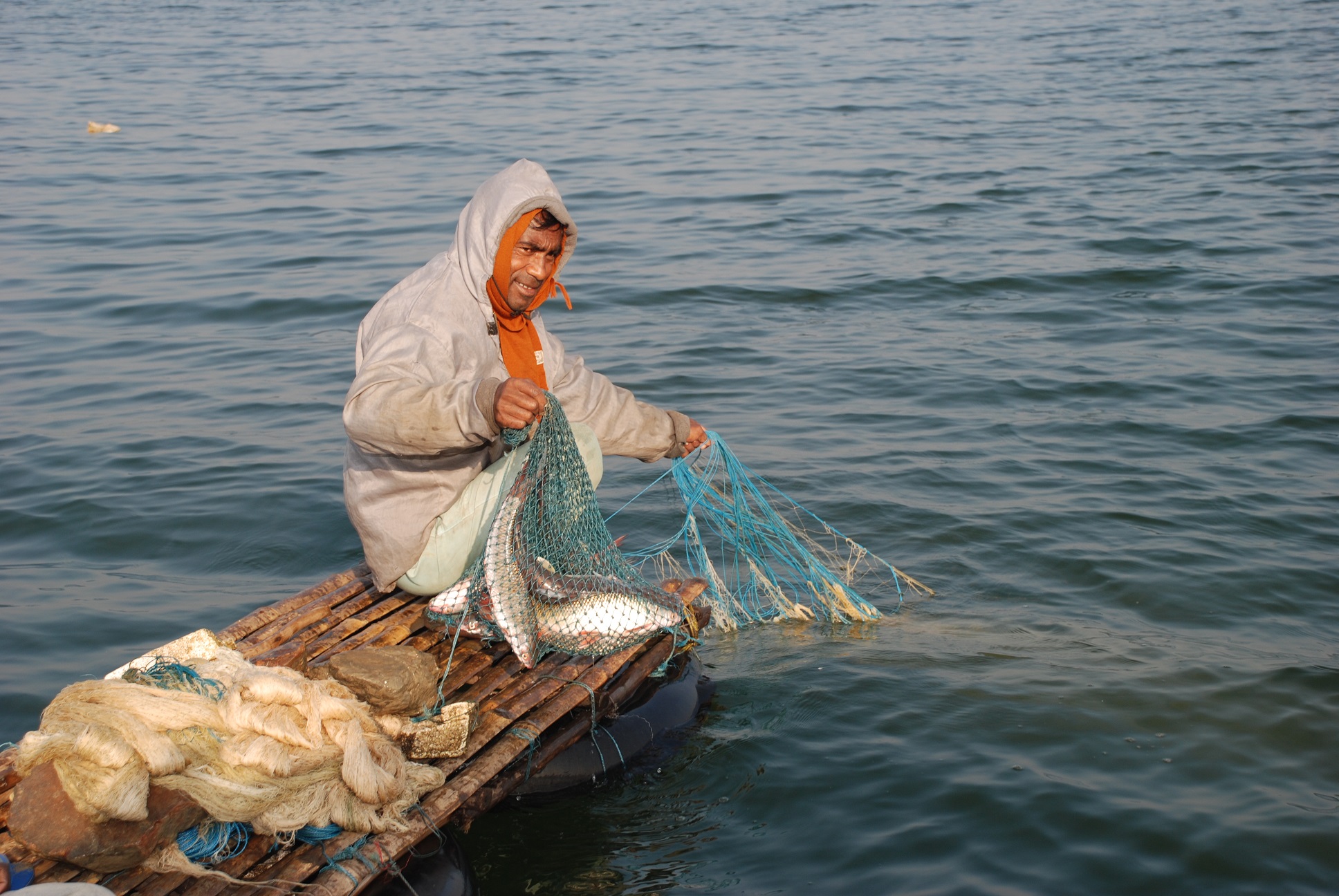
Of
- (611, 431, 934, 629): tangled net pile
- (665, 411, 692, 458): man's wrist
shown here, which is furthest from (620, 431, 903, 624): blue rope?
(665, 411, 692, 458): man's wrist

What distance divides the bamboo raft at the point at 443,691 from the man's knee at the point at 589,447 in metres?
0.69

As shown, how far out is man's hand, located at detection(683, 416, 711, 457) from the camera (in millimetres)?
5012

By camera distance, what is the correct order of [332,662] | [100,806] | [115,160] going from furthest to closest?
[115,160] < [332,662] < [100,806]

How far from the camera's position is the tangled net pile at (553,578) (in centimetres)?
397

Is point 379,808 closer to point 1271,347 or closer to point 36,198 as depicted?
point 1271,347

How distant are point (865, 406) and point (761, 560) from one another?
2.58m

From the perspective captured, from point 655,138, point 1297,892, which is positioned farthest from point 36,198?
point 1297,892

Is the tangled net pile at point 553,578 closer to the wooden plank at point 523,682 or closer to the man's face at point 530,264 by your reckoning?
the wooden plank at point 523,682

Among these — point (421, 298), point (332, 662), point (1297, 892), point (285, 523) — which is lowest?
point (1297, 892)

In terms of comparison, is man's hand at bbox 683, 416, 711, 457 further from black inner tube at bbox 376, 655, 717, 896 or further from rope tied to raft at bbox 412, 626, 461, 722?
rope tied to raft at bbox 412, 626, 461, 722

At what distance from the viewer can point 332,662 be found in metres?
3.69

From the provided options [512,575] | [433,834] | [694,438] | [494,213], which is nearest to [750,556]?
[694,438]

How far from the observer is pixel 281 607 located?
450 cm

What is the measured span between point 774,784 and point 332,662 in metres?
1.76
